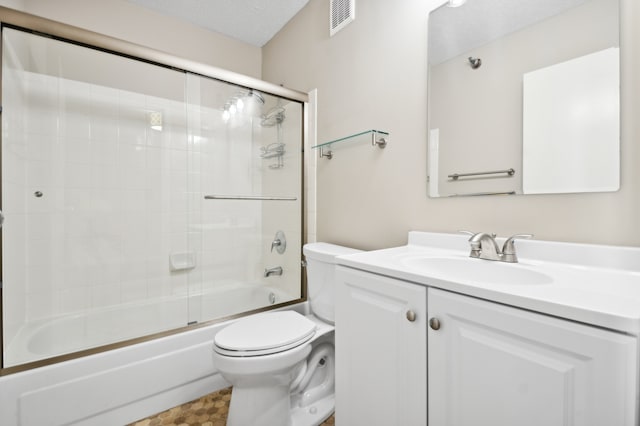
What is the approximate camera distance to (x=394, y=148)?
1420 mm

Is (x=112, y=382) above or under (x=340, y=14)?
under

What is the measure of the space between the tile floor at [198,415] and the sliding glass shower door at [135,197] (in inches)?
14.9

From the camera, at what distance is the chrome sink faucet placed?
3.09 ft

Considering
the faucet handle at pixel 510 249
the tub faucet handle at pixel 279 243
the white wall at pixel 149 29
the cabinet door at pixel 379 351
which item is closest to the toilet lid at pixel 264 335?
the cabinet door at pixel 379 351

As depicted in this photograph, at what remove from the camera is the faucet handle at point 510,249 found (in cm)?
94

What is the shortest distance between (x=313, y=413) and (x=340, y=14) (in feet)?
7.10

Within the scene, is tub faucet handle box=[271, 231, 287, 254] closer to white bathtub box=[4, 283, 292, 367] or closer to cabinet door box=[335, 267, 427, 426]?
white bathtub box=[4, 283, 292, 367]

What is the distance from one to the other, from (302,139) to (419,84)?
0.92m

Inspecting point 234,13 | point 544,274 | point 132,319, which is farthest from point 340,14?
point 132,319

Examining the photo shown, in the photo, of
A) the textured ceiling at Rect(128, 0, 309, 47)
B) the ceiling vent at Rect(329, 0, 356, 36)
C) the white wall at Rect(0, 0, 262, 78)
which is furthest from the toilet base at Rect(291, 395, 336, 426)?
the textured ceiling at Rect(128, 0, 309, 47)

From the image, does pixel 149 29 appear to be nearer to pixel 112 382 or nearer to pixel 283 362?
pixel 112 382

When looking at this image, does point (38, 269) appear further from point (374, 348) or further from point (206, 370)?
point (374, 348)

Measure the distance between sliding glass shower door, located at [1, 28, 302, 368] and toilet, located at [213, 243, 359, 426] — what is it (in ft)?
1.71

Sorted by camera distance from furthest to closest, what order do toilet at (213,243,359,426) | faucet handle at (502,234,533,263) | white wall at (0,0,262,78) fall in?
white wall at (0,0,262,78)
toilet at (213,243,359,426)
faucet handle at (502,234,533,263)
